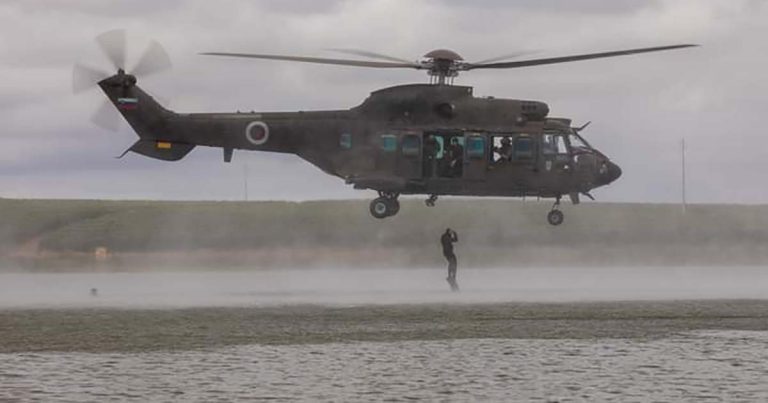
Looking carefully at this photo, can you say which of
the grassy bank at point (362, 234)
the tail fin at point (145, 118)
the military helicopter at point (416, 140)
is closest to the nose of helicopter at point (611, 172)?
the military helicopter at point (416, 140)

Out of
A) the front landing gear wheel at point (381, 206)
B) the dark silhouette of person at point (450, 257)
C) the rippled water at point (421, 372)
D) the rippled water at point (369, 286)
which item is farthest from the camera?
the front landing gear wheel at point (381, 206)

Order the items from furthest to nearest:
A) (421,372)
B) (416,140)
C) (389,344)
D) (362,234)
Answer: (362,234), (416,140), (389,344), (421,372)

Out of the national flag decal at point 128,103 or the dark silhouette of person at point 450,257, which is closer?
the dark silhouette of person at point 450,257

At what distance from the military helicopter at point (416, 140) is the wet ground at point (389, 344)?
10.4 feet

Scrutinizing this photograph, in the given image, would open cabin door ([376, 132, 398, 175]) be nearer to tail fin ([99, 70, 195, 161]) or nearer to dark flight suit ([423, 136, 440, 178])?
dark flight suit ([423, 136, 440, 178])

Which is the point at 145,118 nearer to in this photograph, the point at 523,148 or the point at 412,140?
the point at 412,140

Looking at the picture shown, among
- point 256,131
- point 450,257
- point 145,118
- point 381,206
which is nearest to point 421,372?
point 450,257

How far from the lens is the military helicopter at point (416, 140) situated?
44.9 meters

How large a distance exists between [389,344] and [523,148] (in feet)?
57.9

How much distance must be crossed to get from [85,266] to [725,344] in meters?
49.5

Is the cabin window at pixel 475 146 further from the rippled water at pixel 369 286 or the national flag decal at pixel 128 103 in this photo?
the national flag decal at pixel 128 103

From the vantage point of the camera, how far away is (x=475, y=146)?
45.0m

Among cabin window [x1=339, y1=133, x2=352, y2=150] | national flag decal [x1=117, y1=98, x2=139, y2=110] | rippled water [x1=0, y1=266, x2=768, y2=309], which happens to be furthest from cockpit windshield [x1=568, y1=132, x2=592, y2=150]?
national flag decal [x1=117, y1=98, x2=139, y2=110]

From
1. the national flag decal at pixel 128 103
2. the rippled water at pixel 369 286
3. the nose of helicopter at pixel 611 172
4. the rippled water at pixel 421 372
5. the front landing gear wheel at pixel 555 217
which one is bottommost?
the rippled water at pixel 421 372
